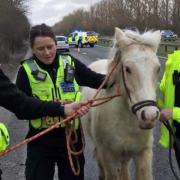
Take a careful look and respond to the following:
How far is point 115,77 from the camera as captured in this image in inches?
169

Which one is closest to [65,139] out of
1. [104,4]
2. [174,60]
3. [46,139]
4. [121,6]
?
[46,139]

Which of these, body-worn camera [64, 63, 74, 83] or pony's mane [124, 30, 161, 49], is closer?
body-worn camera [64, 63, 74, 83]

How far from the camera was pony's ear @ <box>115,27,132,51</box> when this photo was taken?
405 cm

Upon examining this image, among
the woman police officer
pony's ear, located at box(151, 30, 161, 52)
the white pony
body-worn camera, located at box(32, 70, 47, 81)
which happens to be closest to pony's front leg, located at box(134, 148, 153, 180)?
the white pony

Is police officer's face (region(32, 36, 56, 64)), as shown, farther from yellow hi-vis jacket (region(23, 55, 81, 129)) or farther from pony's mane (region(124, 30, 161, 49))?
pony's mane (region(124, 30, 161, 49))

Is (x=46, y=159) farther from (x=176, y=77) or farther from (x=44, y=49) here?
(x=176, y=77)

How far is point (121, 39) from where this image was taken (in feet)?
13.4

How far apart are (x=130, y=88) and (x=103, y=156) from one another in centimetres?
118

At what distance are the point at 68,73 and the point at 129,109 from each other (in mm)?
692

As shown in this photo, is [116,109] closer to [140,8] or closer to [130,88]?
[130,88]

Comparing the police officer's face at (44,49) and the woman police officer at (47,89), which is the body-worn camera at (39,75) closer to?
the woman police officer at (47,89)

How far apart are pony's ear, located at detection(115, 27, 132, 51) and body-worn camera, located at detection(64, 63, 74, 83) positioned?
1.59ft

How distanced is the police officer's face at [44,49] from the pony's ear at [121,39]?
587 mm

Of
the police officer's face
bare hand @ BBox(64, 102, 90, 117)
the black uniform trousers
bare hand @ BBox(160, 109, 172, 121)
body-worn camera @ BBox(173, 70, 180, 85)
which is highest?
the police officer's face
